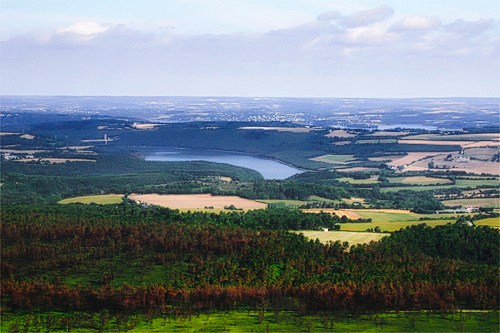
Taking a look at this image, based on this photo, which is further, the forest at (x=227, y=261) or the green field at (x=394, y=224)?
the green field at (x=394, y=224)

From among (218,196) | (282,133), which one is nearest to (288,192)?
(218,196)

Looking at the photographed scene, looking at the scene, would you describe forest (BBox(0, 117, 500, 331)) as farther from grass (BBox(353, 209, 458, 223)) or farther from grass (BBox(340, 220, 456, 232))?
grass (BBox(353, 209, 458, 223))

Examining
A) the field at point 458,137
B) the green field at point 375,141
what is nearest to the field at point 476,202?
the field at point 458,137

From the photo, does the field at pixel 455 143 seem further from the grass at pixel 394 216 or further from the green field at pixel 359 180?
the grass at pixel 394 216

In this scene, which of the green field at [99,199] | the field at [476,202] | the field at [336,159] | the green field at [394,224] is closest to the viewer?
the green field at [394,224]

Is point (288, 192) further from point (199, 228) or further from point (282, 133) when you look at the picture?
point (282, 133)

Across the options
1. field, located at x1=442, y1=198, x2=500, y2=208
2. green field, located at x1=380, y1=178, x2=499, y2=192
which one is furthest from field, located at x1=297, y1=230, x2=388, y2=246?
green field, located at x1=380, y1=178, x2=499, y2=192
